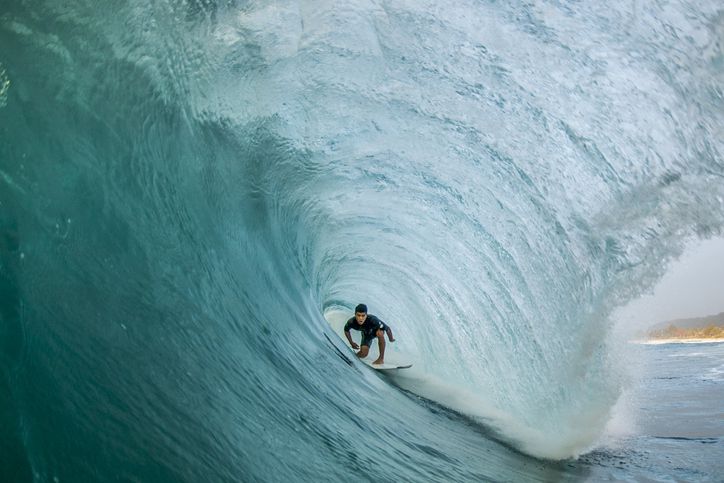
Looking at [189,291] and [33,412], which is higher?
[189,291]

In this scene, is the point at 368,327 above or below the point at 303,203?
below

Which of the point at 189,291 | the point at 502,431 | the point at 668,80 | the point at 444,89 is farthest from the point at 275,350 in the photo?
the point at 668,80

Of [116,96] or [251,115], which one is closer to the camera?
[116,96]

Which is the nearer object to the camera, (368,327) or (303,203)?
(303,203)

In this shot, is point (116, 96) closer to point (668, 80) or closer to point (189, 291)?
point (189, 291)

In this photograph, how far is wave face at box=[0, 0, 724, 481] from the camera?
2488 mm

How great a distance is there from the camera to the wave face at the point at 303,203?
2.49m

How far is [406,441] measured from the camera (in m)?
4.29

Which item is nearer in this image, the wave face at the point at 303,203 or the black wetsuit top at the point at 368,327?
the wave face at the point at 303,203

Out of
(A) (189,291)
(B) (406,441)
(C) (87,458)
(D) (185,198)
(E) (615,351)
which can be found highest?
(E) (615,351)

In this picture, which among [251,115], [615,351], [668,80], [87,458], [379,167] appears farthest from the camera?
[379,167]

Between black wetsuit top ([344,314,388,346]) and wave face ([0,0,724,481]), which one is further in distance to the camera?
black wetsuit top ([344,314,388,346])

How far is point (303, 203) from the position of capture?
26.5ft

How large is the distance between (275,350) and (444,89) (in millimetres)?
3132
